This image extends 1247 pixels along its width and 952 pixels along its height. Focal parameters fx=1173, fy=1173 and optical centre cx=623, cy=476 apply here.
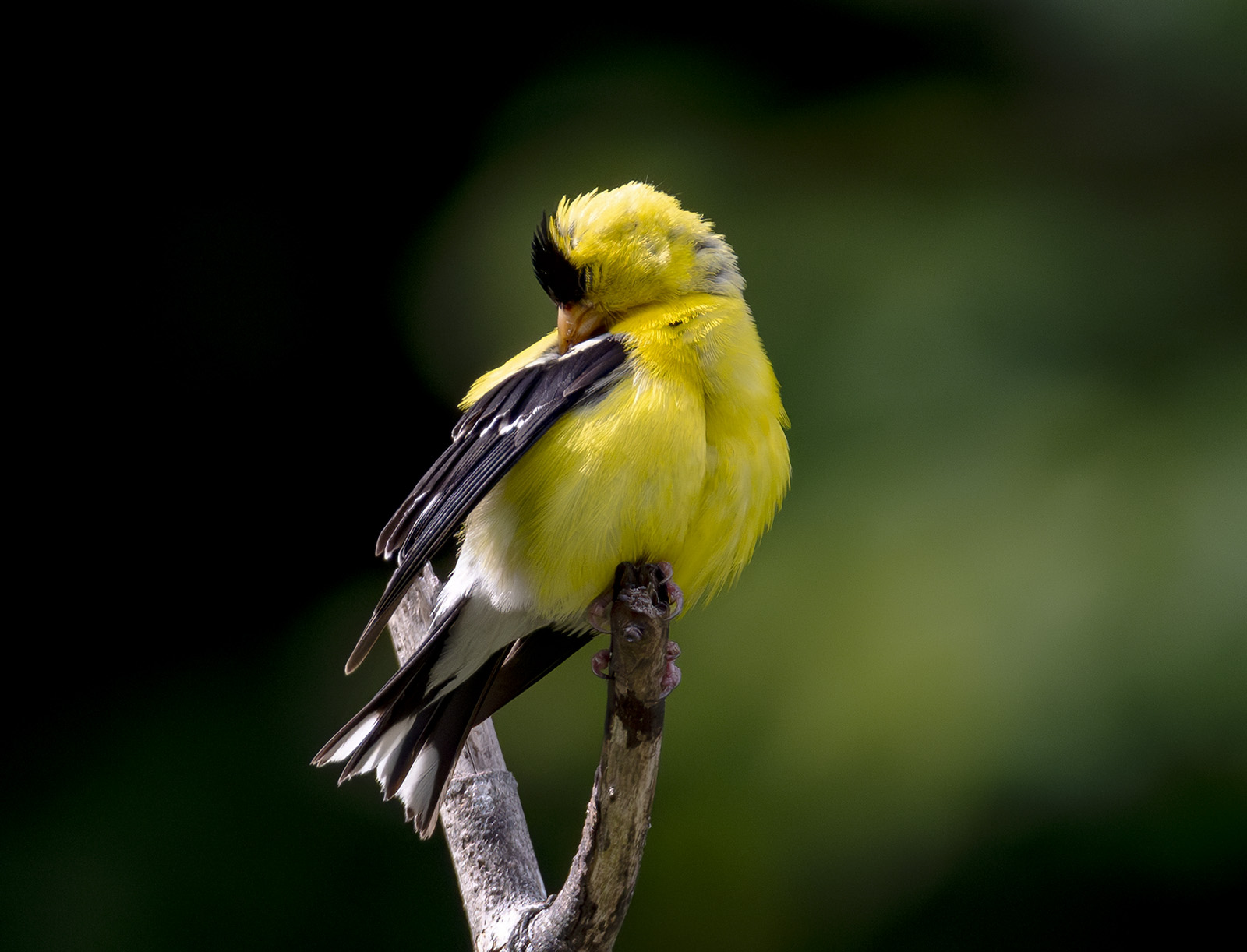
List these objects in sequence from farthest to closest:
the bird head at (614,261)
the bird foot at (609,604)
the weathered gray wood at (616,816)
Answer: the bird head at (614,261) < the bird foot at (609,604) < the weathered gray wood at (616,816)

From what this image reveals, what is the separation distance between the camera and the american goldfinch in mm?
2150

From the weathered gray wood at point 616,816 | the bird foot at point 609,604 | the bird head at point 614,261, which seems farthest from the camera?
the bird head at point 614,261

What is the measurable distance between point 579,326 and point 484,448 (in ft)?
1.29

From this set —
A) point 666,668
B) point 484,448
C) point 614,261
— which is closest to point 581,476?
point 484,448

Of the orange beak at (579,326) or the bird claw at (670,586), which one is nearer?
the bird claw at (670,586)

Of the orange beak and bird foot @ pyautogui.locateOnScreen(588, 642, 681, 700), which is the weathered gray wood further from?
the orange beak

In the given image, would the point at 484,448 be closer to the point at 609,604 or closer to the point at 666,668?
the point at 609,604

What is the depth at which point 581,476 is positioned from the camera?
7.05ft

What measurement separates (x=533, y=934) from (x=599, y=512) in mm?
794

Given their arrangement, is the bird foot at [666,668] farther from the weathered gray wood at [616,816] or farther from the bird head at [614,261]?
the bird head at [614,261]

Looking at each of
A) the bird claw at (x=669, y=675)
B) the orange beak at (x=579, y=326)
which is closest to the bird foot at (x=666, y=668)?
the bird claw at (x=669, y=675)

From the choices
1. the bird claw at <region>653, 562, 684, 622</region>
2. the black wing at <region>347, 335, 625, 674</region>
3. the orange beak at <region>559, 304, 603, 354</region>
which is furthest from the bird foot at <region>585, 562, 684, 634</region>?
the orange beak at <region>559, 304, 603, 354</region>

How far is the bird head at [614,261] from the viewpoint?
2471mm

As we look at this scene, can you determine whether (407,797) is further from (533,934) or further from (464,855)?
(533,934)
